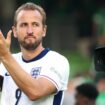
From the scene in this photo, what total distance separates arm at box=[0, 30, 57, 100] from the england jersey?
201 millimetres

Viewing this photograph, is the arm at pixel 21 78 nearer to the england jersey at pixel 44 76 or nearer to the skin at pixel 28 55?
the skin at pixel 28 55

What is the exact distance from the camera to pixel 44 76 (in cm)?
615

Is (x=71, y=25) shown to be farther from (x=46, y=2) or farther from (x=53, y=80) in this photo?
(x=53, y=80)

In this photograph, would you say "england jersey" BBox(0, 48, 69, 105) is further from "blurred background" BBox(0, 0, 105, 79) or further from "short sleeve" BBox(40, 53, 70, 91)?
"blurred background" BBox(0, 0, 105, 79)

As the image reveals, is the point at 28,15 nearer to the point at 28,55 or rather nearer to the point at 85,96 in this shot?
the point at 28,55

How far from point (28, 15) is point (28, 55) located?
0.38m

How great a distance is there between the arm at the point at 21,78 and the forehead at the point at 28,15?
552mm

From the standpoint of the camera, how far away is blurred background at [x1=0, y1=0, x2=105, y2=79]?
1773 cm

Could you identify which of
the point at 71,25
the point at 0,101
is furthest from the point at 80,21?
the point at 0,101

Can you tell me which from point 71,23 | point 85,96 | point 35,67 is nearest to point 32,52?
point 35,67

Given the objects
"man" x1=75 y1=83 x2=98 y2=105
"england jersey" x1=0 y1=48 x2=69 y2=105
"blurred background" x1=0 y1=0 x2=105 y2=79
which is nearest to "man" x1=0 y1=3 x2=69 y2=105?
"england jersey" x1=0 y1=48 x2=69 y2=105

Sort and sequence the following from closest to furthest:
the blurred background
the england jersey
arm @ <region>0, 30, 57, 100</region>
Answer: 1. arm @ <region>0, 30, 57, 100</region>
2. the england jersey
3. the blurred background

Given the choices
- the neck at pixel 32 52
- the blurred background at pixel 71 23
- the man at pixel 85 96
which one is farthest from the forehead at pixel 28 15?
the blurred background at pixel 71 23

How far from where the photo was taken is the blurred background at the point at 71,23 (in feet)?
58.2
